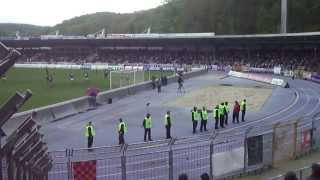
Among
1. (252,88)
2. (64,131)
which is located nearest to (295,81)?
(252,88)

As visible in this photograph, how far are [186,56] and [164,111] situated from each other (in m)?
45.8

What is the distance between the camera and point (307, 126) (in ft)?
67.8

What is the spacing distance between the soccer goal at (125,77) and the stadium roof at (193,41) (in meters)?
19.4

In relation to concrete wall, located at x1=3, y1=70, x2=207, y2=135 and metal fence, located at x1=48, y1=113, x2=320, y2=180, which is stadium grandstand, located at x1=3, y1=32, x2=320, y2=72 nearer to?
Answer: concrete wall, located at x1=3, y1=70, x2=207, y2=135

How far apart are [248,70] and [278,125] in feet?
174

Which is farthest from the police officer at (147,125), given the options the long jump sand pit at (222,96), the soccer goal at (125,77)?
the soccer goal at (125,77)

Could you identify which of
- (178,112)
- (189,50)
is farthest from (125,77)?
(189,50)

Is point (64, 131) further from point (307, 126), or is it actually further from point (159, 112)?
point (307, 126)

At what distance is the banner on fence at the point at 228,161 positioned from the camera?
1599cm

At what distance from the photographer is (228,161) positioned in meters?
16.4

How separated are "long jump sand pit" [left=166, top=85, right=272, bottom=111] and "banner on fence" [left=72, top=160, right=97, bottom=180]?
22.6 meters

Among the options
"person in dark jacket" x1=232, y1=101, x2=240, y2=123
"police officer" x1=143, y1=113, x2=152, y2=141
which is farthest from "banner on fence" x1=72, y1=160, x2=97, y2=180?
"person in dark jacket" x1=232, y1=101, x2=240, y2=123

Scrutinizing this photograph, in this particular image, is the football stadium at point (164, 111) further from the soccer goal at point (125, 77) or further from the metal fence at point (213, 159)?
the soccer goal at point (125, 77)

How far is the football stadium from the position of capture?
1411 centimetres
